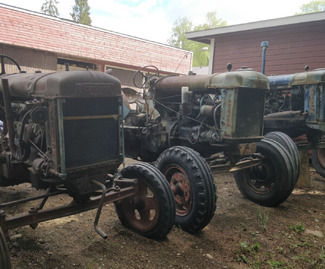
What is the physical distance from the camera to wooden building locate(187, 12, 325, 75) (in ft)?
25.5

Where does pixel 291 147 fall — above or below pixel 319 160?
above

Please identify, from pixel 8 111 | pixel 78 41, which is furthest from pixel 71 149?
pixel 78 41

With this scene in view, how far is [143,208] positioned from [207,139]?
137cm

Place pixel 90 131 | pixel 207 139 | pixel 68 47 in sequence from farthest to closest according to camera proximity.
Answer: pixel 68 47 < pixel 207 139 < pixel 90 131

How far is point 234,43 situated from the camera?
366 inches

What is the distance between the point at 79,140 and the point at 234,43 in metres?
7.87

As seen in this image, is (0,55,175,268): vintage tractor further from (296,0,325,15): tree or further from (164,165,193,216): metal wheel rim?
(296,0,325,15): tree

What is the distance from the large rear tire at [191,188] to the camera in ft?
10.4

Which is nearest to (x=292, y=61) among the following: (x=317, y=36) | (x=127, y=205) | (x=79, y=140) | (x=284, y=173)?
(x=317, y=36)

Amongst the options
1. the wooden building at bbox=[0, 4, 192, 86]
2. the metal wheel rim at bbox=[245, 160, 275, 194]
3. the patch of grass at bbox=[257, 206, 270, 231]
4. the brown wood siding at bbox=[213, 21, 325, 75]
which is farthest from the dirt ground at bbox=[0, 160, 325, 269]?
the wooden building at bbox=[0, 4, 192, 86]

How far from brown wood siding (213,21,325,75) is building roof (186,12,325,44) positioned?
0.20 m

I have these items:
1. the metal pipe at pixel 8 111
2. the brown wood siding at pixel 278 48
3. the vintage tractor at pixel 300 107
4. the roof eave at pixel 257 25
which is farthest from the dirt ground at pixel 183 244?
the roof eave at pixel 257 25

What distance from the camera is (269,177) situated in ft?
14.0

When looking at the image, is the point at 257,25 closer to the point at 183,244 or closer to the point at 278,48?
the point at 278,48
